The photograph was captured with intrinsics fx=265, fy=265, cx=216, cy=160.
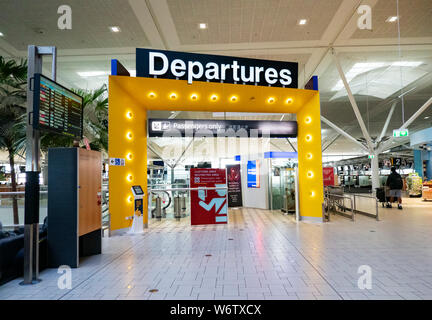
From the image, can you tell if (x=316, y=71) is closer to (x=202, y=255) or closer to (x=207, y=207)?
(x=207, y=207)

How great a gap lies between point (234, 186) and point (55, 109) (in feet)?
28.3

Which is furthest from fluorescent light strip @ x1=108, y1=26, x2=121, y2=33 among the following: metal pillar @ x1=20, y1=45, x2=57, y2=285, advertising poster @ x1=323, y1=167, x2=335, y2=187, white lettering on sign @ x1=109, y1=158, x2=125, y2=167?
advertising poster @ x1=323, y1=167, x2=335, y2=187

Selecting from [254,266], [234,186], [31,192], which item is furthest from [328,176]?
[31,192]

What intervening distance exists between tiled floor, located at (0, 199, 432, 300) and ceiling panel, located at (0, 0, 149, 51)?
617cm

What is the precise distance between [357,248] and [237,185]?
6.96 m

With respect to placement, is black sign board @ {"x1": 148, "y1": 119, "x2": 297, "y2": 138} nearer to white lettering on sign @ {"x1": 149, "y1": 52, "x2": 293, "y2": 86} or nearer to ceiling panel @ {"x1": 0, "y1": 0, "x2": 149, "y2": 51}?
white lettering on sign @ {"x1": 149, "y1": 52, "x2": 293, "y2": 86}

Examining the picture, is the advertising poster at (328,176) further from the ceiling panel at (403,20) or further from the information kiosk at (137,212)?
the information kiosk at (137,212)

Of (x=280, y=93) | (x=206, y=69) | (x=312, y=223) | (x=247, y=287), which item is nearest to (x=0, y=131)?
(x=206, y=69)

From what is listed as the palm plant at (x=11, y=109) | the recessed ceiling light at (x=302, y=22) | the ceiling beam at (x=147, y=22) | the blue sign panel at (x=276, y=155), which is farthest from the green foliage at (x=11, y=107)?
the blue sign panel at (x=276, y=155)

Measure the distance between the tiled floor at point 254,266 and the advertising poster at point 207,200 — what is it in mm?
976

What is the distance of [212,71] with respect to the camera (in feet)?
20.1

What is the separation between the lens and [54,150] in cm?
384

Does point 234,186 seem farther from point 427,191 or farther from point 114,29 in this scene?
point 427,191
